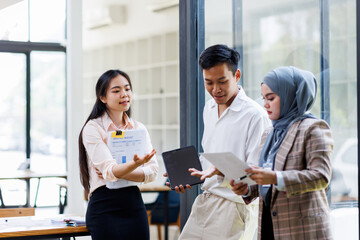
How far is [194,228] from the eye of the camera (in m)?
2.88

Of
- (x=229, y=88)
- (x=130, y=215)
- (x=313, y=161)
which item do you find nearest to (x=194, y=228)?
(x=130, y=215)

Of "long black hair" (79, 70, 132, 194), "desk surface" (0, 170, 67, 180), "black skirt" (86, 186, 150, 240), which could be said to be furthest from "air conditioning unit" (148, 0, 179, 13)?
"black skirt" (86, 186, 150, 240)

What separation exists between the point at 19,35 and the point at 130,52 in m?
2.27

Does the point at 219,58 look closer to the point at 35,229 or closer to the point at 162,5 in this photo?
the point at 35,229

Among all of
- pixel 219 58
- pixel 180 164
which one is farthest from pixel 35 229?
pixel 219 58

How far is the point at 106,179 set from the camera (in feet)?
9.76

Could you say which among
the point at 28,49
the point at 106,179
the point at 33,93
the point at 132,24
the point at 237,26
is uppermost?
the point at 132,24

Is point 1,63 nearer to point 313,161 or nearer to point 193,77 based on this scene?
point 193,77

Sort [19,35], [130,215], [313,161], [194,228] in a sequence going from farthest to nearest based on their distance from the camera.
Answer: [19,35]
[130,215]
[194,228]
[313,161]

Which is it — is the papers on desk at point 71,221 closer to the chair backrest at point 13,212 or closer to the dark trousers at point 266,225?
the chair backrest at point 13,212

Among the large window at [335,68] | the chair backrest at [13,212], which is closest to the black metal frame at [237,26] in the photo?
the large window at [335,68]

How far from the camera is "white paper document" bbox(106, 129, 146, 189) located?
303 cm

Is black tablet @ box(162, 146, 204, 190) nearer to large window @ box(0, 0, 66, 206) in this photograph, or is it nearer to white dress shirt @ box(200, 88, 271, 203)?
white dress shirt @ box(200, 88, 271, 203)

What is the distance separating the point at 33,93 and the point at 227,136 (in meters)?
5.23
